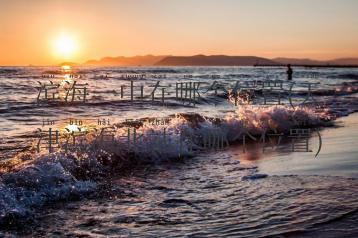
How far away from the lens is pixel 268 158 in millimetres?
10164

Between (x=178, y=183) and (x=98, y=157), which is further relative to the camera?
(x=98, y=157)

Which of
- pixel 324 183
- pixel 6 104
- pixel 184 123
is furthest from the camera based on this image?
pixel 6 104

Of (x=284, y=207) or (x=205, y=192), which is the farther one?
(x=205, y=192)

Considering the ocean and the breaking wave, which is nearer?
the ocean

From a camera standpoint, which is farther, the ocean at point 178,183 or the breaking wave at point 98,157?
the breaking wave at point 98,157

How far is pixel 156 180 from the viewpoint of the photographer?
8.52m

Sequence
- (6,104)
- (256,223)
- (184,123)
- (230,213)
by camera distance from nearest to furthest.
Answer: (256,223), (230,213), (184,123), (6,104)

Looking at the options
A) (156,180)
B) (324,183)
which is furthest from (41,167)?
(324,183)

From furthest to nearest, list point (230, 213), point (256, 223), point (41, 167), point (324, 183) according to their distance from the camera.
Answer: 1. point (41, 167)
2. point (324, 183)
3. point (230, 213)
4. point (256, 223)

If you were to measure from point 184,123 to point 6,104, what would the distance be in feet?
37.8

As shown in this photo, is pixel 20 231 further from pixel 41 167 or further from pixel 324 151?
pixel 324 151

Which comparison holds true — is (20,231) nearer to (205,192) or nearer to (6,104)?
(205,192)

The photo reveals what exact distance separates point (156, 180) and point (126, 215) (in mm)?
2381

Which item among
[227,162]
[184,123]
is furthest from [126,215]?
[184,123]
